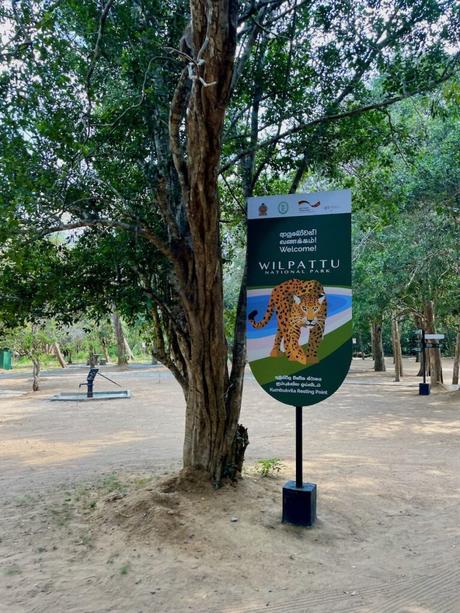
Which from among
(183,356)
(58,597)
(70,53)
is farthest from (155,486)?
(70,53)

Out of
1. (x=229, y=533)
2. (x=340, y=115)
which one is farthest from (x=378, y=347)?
(x=229, y=533)

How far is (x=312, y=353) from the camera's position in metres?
4.98

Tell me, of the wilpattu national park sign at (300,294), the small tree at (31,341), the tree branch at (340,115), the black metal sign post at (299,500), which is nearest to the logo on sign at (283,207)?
the wilpattu national park sign at (300,294)

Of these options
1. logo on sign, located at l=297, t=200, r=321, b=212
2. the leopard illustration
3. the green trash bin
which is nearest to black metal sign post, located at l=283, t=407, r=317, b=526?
the leopard illustration

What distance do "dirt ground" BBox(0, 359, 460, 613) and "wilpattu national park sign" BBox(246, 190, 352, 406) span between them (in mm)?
1379

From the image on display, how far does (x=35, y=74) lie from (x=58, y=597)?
472 centimetres

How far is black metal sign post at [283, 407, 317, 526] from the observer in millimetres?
4996

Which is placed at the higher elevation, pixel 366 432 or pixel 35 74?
pixel 35 74

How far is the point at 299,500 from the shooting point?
5.02m

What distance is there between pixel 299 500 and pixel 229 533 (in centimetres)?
76

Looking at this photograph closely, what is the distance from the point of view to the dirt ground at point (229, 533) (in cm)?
371

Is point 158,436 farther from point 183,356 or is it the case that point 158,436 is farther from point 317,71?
point 317,71

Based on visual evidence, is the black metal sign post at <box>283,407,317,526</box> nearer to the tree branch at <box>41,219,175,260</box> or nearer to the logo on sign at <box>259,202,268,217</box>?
the logo on sign at <box>259,202,268,217</box>

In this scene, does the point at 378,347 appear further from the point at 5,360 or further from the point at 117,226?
the point at 117,226
